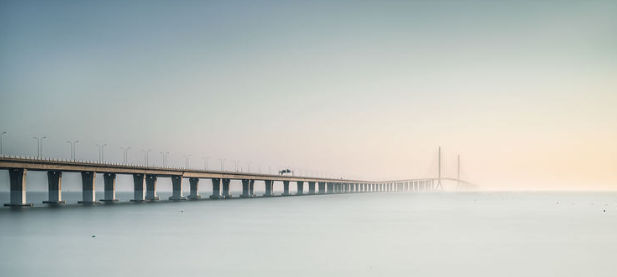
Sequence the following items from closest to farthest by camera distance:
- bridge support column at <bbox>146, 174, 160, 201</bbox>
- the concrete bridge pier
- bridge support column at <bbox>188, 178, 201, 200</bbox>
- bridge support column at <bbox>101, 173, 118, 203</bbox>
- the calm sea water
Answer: the calm sea water, bridge support column at <bbox>101, 173, 118, 203</bbox>, the concrete bridge pier, bridge support column at <bbox>146, 174, 160, 201</bbox>, bridge support column at <bbox>188, 178, 201, 200</bbox>

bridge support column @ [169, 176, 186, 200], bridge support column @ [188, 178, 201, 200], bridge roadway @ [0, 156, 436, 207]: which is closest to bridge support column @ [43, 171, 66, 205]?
bridge roadway @ [0, 156, 436, 207]

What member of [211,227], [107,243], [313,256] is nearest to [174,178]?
[211,227]

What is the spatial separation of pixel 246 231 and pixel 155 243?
15236 mm

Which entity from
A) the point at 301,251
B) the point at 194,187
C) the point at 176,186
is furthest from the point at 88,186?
the point at 301,251

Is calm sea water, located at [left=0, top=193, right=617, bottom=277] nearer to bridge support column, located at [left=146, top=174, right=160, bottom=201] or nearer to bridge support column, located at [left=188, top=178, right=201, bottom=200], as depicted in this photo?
bridge support column, located at [left=146, top=174, right=160, bottom=201]

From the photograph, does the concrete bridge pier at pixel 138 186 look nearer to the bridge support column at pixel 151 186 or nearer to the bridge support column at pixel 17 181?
the bridge support column at pixel 151 186

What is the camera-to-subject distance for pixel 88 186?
136 metres

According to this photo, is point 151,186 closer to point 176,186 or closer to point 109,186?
point 176,186

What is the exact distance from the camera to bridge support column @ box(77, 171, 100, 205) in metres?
133

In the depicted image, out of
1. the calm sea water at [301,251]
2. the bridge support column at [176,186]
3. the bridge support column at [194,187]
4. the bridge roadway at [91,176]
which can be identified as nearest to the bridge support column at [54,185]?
the bridge roadway at [91,176]

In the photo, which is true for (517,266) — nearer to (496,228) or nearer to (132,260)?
(132,260)

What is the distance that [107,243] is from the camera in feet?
168

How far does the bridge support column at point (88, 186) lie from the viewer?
133 meters

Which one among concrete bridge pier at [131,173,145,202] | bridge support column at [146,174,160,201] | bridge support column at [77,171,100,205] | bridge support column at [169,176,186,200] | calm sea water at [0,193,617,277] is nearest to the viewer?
calm sea water at [0,193,617,277]
